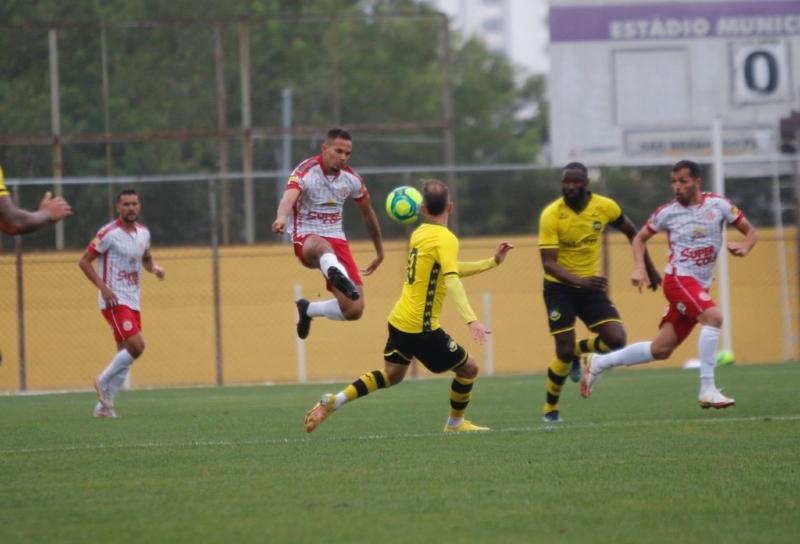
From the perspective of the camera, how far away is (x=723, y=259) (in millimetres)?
23500

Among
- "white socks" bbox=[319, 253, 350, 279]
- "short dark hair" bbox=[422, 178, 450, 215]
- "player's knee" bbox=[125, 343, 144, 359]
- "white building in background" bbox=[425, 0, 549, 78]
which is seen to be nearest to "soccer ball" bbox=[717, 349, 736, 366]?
"player's knee" bbox=[125, 343, 144, 359]

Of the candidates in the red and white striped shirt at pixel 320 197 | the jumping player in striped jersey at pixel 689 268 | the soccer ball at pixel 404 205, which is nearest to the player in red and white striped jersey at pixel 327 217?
the red and white striped shirt at pixel 320 197

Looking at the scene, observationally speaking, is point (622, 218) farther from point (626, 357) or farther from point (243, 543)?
point (243, 543)

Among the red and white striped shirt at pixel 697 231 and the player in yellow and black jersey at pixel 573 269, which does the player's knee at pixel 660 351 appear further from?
the red and white striped shirt at pixel 697 231

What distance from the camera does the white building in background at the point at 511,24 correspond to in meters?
115

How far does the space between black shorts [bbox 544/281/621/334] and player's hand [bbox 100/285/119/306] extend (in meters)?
4.63

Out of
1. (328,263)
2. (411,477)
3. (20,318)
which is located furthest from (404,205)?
(20,318)

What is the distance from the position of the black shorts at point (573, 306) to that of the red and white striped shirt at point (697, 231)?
71cm

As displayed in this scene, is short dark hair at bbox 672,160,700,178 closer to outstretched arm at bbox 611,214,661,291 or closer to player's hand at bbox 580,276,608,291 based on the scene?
outstretched arm at bbox 611,214,661,291

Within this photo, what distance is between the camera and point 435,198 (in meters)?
10.3

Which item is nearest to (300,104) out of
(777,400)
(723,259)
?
(723,259)

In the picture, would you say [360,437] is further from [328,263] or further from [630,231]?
[630,231]

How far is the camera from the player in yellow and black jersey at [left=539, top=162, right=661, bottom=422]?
12.2 meters

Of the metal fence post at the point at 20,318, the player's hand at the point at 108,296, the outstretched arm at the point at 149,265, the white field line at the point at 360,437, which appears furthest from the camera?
the metal fence post at the point at 20,318
